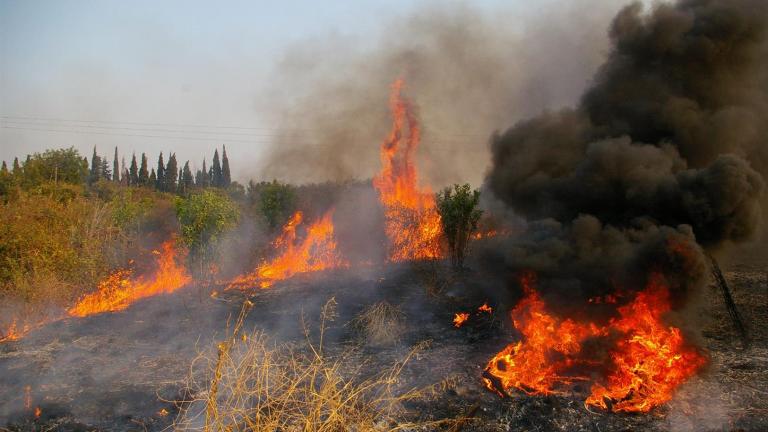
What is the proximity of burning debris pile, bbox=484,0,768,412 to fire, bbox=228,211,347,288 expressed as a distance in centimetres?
1106

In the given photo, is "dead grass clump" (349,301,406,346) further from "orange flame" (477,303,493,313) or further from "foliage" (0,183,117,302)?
"foliage" (0,183,117,302)

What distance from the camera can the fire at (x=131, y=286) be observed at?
56.0ft

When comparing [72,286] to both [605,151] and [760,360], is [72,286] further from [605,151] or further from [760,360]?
[760,360]

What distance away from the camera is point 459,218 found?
18297mm

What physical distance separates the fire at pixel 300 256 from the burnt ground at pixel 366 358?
2405 millimetres

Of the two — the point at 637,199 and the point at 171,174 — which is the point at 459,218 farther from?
the point at 171,174

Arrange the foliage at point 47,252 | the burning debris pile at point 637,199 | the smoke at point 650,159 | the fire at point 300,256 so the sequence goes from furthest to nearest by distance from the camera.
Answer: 1. the fire at point 300,256
2. the foliage at point 47,252
3. the smoke at point 650,159
4. the burning debris pile at point 637,199

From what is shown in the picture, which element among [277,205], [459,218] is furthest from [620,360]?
[277,205]

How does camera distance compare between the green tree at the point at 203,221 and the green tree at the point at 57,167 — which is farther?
the green tree at the point at 57,167

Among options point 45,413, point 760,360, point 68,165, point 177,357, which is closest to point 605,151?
point 760,360

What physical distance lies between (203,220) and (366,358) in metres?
8.80

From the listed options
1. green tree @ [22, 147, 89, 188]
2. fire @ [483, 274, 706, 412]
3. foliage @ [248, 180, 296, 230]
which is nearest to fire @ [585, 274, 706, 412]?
fire @ [483, 274, 706, 412]

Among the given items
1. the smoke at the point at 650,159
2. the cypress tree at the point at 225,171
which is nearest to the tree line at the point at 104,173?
the cypress tree at the point at 225,171

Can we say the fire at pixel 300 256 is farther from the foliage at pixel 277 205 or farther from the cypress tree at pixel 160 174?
the cypress tree at pixel 160 174
